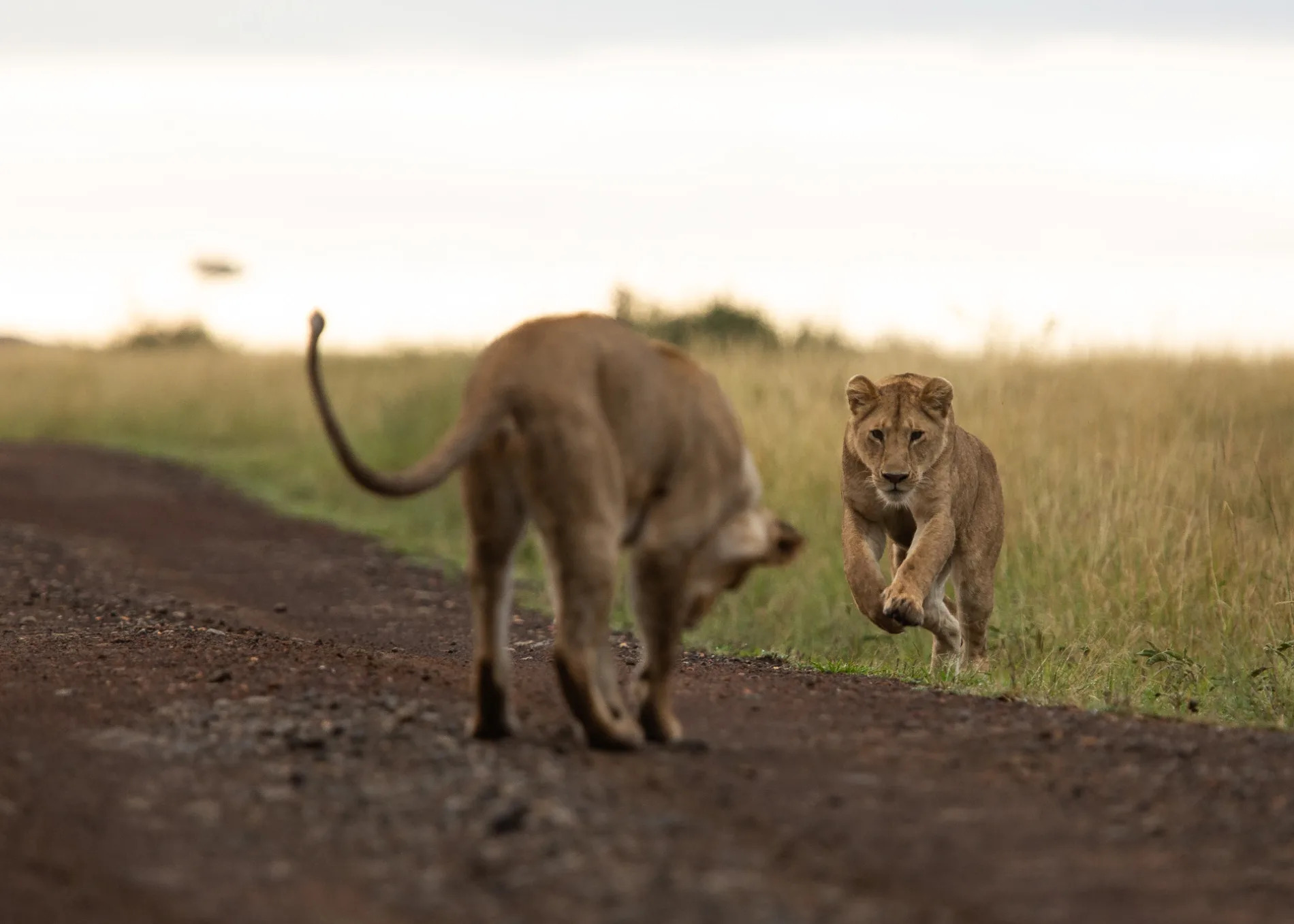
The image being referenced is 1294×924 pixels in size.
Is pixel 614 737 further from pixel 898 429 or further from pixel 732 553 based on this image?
pixel 898 429

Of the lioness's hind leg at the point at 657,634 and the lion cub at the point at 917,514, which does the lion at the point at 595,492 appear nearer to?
the lioness's hind leg at the point at 657,634

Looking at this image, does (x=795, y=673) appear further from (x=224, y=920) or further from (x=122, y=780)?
(x=224, y=920)

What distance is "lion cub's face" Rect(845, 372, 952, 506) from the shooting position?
8070 millimetres

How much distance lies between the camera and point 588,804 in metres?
4.48

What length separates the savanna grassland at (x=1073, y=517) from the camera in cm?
805

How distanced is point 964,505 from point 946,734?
2982 millimetres

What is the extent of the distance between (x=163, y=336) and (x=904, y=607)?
44966 mm

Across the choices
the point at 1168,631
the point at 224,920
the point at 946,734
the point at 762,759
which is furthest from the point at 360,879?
the point at 1168,631

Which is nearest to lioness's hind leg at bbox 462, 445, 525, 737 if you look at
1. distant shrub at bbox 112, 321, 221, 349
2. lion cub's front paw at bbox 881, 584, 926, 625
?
lion cub's front paw at bbox 881, 584, 926, 625

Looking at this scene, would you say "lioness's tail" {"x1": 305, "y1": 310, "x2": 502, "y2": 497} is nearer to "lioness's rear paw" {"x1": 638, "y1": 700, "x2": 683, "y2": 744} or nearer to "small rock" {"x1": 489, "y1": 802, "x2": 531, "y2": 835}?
"small rock" {"x1": 489, "y1": 802, "x2": 531, "y2": 835}

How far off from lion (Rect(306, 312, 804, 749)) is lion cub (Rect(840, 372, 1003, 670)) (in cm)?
248

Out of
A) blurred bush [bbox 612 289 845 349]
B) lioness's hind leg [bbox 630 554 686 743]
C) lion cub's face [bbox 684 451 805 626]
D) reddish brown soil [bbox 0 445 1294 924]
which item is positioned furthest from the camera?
blurred bush [bbox 612 289 845 349]

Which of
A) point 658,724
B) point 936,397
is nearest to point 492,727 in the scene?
point 658,724

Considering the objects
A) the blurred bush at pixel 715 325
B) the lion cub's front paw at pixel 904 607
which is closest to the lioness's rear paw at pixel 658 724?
the lion cub's front paw at pixel 904 607
